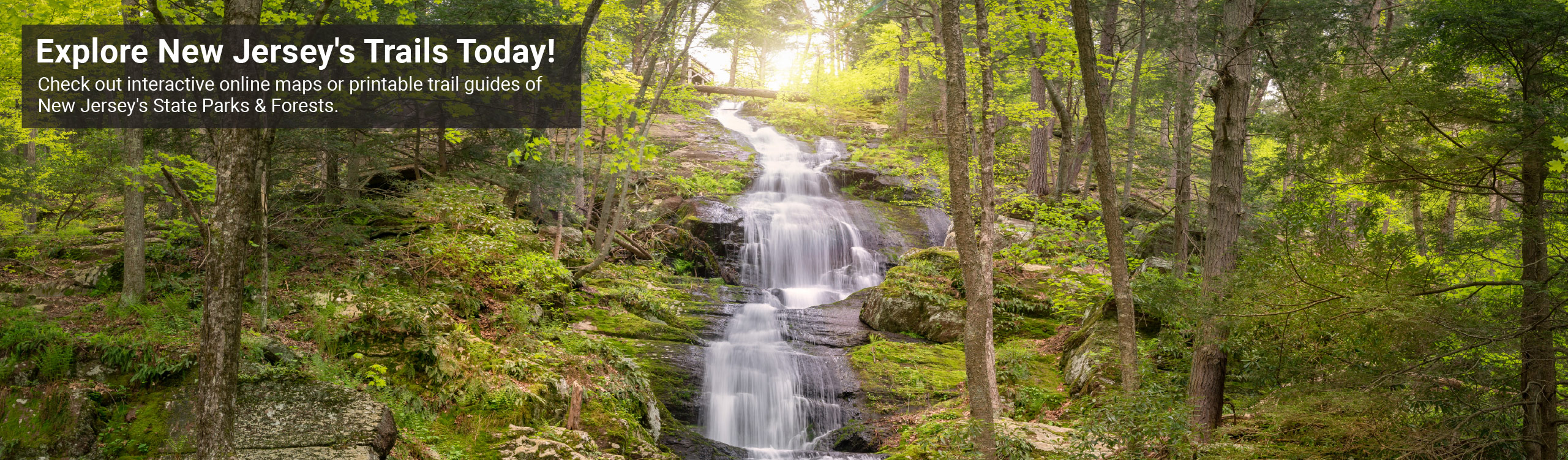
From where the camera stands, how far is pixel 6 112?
49.0 feet

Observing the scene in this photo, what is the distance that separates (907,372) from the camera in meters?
10.0

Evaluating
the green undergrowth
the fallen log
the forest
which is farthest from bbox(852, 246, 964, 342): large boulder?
the fallen log

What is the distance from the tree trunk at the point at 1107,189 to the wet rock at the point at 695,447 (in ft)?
14.0

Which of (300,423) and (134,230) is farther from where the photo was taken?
(134,230)

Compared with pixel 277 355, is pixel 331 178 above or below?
above

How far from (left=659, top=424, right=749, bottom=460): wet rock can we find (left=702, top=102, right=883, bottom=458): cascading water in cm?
37

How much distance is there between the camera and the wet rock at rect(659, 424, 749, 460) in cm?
794

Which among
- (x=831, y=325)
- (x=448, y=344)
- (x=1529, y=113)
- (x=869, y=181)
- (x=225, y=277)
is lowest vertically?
(x=831, y=325)

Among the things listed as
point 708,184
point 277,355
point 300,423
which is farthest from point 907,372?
point 708,184

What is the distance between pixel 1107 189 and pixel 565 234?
10.2 meters

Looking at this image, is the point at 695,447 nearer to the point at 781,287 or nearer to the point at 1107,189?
the point at 1107,189

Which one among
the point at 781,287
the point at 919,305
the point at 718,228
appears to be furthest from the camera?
the point at 718,228

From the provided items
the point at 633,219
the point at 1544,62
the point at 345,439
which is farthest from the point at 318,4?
the point at 1544,62

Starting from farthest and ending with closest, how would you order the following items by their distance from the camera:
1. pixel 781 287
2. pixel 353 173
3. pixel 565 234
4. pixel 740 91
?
pixel 740 91
pixel 781 287
pixel 565 234
pixel 353 173
